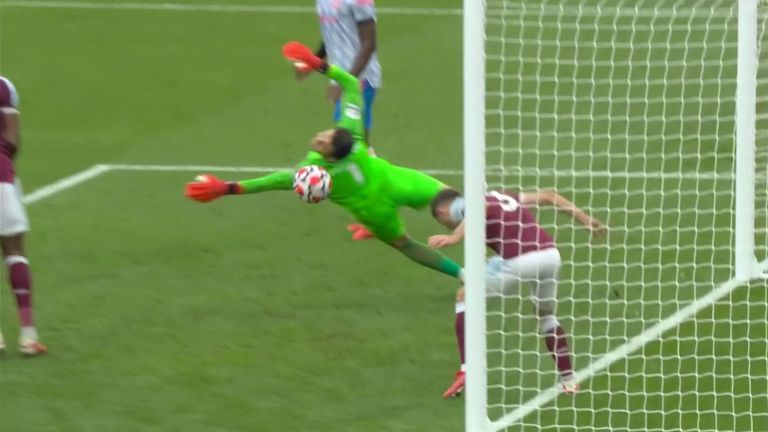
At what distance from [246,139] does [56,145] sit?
5.87 feet

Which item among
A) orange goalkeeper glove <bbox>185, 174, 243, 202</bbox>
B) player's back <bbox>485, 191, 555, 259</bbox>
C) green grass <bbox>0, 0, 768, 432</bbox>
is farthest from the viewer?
orange goalkeeper glove <bbox>185, 174, 243, 202</bbox>

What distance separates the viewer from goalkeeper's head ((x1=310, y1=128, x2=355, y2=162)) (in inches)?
383

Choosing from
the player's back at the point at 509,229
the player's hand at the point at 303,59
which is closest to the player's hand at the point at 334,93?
the player's hand at the point at 303,59

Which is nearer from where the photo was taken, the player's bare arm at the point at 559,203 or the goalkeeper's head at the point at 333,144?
the player's bare arm at the point at 559,203

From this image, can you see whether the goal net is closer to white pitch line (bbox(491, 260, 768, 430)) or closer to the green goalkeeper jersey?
white pitch line (bbox(491, 260, 768, 430))

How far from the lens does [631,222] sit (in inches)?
460

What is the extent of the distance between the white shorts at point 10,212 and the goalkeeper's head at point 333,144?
1797mm

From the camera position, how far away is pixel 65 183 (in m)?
14.0

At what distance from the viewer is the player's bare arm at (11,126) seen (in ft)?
31.6

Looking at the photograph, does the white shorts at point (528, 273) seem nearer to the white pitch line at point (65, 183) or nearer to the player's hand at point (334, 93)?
the player's hand at point (334, 93)

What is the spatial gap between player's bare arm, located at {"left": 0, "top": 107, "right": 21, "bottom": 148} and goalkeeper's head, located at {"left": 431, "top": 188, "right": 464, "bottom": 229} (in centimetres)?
255

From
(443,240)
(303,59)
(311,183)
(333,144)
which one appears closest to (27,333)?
(311,183)

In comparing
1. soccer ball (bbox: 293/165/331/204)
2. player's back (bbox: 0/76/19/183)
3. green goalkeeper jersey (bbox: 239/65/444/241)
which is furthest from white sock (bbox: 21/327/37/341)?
soccer ball (bbox: 293/165/331/204)

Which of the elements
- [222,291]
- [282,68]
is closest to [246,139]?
[282,68]
